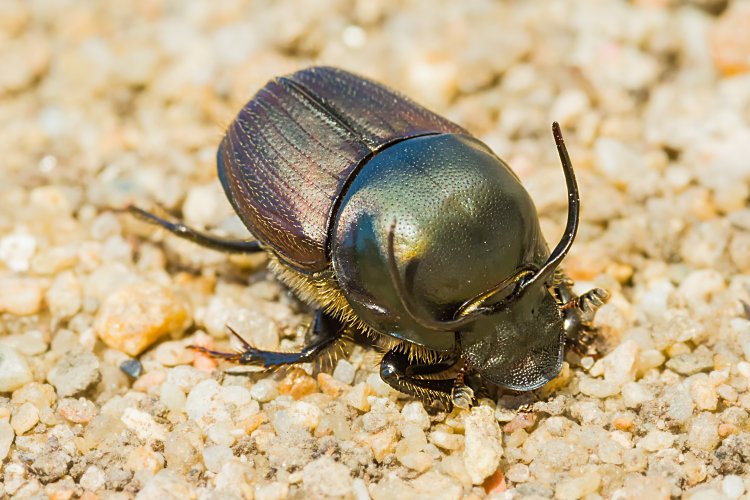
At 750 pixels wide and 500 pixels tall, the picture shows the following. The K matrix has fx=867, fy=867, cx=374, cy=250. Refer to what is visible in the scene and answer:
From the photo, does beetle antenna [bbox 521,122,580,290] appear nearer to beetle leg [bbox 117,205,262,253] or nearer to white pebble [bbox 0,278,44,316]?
beetle leg [bbox 117,205,262,253]

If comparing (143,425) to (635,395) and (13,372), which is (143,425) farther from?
(635,395)

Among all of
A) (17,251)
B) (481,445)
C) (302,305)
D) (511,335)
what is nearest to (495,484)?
(481,445)

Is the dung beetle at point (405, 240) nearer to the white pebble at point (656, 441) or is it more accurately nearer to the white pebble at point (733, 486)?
the white pebble at point (656, 441)

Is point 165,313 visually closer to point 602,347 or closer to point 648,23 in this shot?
point 602,347

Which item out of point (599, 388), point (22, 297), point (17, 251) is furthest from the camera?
point (17, 251)

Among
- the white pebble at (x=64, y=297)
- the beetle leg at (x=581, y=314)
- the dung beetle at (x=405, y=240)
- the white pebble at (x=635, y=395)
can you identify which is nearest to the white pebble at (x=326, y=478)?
the dung beetle at (x=405, y=240)

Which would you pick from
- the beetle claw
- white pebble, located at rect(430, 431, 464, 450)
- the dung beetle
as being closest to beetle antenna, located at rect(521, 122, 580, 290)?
the dung beetle

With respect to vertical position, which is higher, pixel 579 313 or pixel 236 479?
pixel 579 313

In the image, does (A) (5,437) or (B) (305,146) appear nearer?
(A) (5,437)
